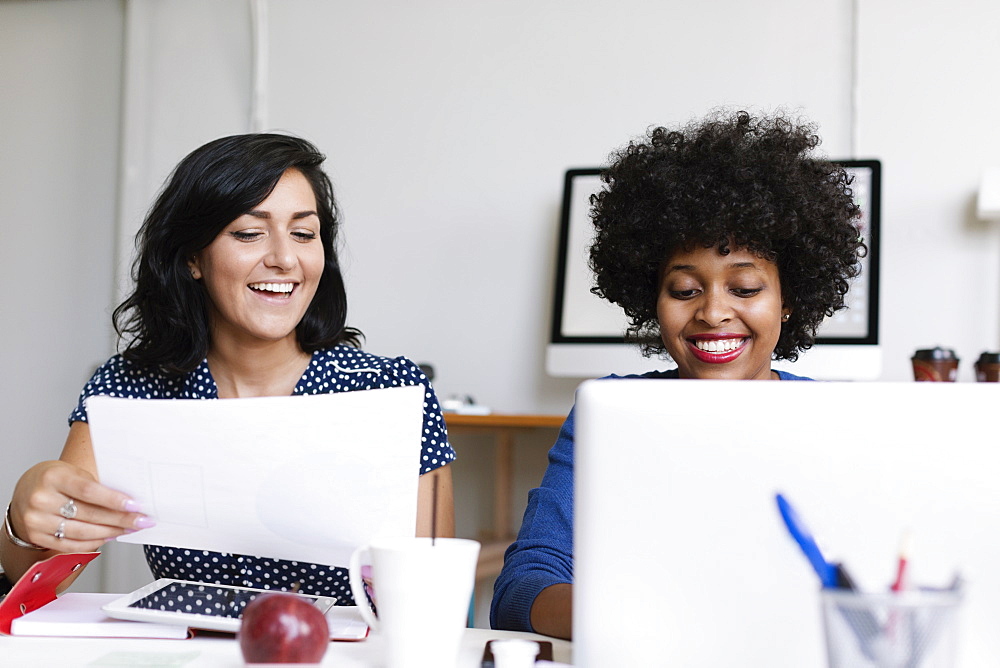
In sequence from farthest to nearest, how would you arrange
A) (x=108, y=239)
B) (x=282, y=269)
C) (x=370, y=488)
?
(x=108, y=239) → (x=282, y=269) → (x=370, y=488)

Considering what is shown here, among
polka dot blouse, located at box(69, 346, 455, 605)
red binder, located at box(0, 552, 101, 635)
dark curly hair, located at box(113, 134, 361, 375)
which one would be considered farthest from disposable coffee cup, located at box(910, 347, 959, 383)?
red binder, located at box(0, 552, 101, 635)

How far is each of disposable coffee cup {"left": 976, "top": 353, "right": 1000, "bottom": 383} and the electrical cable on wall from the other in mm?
2045

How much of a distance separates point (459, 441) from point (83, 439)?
5.05ft

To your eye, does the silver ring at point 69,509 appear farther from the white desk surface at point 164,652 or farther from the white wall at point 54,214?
the white wall at point 54,214

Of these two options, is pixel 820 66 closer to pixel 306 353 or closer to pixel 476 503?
pixel 476 503

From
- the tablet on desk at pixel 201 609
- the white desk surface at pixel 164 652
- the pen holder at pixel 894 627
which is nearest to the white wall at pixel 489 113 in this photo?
the tablet on desk at pixel 201 609

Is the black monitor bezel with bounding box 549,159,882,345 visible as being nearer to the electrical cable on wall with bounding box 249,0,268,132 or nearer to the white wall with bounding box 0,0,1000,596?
the white wall with bounding box 0,0,1000,596

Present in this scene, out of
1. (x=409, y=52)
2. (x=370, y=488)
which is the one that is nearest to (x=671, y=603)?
(x=370, y=488)

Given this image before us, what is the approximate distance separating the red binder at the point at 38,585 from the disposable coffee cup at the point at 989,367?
186 centimetres

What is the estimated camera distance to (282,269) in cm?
143

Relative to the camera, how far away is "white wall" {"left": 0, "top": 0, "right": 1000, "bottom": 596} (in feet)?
8.02

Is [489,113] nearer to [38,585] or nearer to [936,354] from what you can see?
[936,354]

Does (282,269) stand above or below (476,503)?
above

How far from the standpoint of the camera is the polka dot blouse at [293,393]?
1331 mm
